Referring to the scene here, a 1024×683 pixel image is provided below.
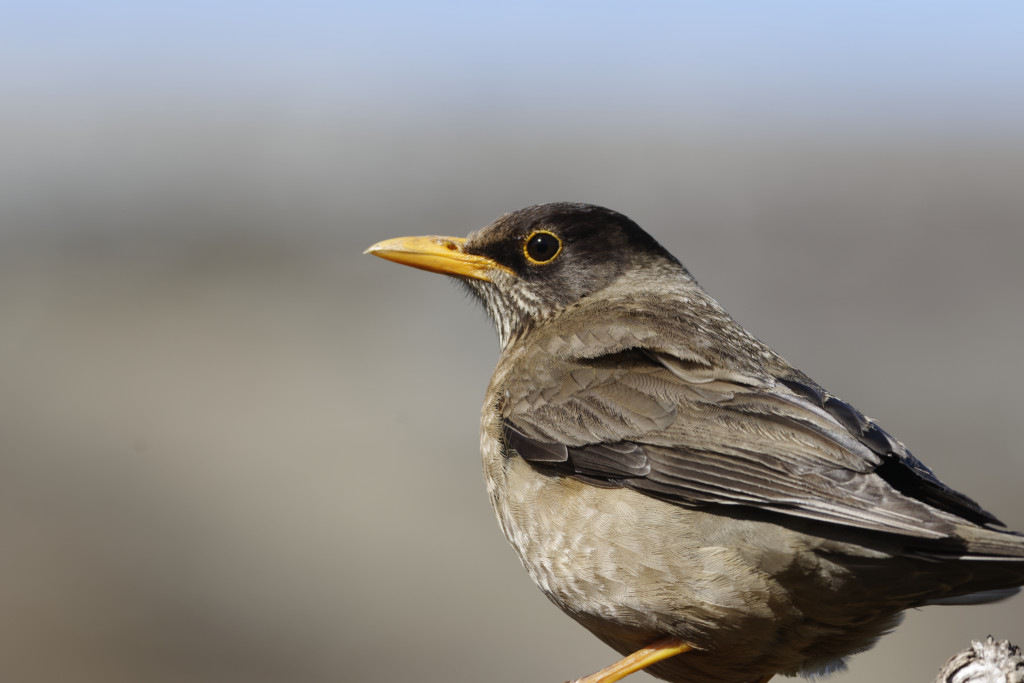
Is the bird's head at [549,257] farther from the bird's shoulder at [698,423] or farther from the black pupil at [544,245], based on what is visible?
the bird's shoulder at [698,423]

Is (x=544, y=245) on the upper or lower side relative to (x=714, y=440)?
upper

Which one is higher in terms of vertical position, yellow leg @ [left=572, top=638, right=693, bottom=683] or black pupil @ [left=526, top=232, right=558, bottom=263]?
black pupil @ [left=526, top=232, right=558, bottom=263]

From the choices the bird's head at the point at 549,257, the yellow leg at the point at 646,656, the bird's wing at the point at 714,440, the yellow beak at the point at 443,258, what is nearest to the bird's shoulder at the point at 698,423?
the bird's wing at the point at 714,440

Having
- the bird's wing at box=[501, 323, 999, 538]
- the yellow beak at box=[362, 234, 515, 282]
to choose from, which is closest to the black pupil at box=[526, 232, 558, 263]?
the yellow beak at box=[362, 234, 515, 282]

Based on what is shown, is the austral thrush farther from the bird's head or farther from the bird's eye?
the bird's eye

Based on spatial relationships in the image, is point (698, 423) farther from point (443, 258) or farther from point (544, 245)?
point (443, 258)

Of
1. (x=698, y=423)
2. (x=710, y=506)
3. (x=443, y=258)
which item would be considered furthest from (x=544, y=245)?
(x=710, y=506)
